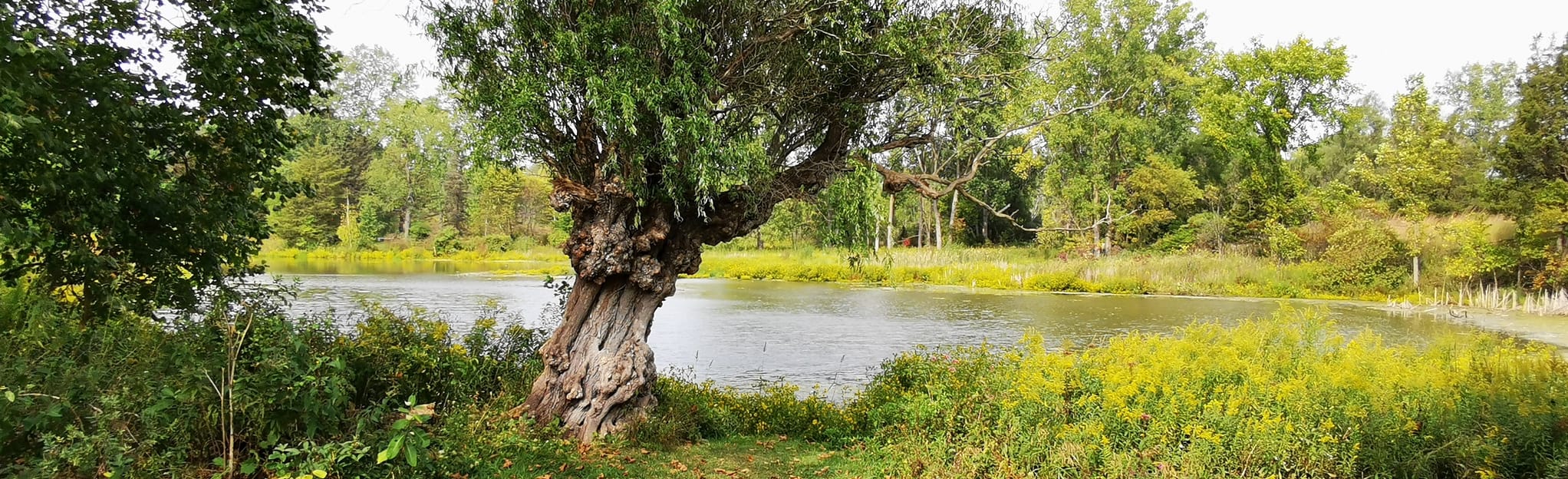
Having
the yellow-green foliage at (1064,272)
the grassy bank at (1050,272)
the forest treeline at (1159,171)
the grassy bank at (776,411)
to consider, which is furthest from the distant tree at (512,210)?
the grassy bank at (776,411)

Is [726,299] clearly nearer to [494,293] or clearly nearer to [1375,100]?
[494,293]

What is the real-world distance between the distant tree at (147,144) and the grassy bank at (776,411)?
367 millimetres

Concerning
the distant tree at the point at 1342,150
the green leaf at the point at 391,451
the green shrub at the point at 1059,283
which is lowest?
the green shrub at the point at 1059,283

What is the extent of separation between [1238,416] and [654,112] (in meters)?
4.15

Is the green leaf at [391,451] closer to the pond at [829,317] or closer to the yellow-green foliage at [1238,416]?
the yellow-green foliage at [1238,416]

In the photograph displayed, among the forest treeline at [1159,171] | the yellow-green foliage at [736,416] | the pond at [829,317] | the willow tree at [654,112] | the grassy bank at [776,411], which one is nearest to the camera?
the grassy bank at [776,411]

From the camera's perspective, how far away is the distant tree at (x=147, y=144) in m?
3.77

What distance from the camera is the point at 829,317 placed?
51.8 feet

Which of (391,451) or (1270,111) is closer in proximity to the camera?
(391,451)

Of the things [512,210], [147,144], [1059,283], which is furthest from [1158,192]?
[512,210]

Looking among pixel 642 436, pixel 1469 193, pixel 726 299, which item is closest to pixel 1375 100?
pixel 1469 193

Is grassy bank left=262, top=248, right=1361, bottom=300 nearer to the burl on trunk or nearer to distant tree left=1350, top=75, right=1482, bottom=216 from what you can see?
distant tree left=1350, top=75, right=1482, bottom=216

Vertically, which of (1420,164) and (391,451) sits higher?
(1420,164)

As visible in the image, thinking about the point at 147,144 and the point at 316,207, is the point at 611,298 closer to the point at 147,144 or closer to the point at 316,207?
the point at 147,144
